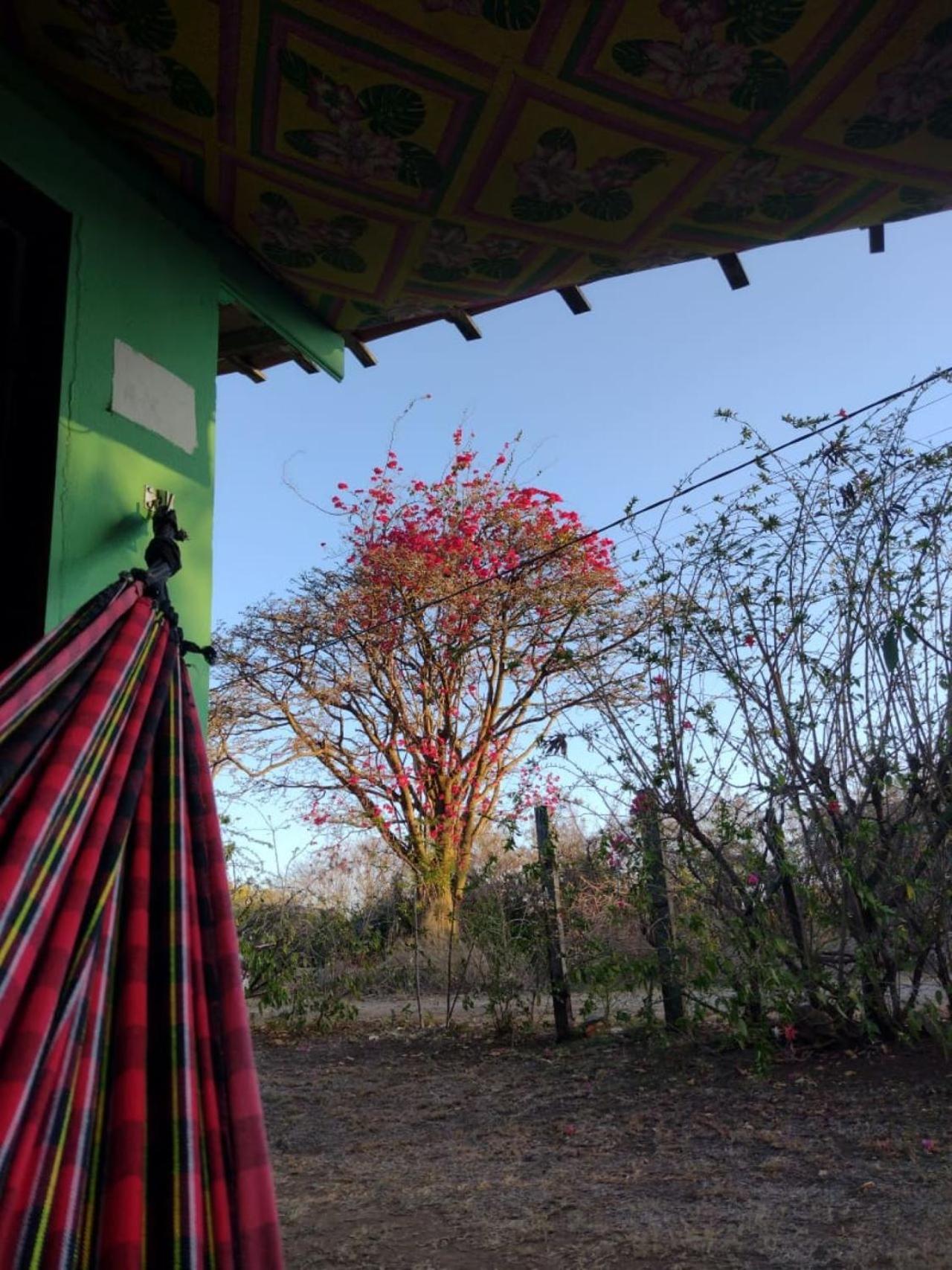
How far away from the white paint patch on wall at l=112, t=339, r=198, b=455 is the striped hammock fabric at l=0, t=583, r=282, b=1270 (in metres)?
0.67

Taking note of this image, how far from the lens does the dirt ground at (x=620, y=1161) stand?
6.00 ft

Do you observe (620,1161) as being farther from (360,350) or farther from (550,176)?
(550,176)

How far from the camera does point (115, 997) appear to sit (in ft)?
2.70

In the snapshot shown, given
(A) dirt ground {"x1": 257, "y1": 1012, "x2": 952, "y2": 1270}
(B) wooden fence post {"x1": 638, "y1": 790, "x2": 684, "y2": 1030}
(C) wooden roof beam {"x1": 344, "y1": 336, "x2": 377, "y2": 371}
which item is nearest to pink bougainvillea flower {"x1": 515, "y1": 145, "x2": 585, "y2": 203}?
(C) wooden roof beam {"x1": 344, "y1": 336, "x2": 377, "y2": 371}

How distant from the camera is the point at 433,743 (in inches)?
267

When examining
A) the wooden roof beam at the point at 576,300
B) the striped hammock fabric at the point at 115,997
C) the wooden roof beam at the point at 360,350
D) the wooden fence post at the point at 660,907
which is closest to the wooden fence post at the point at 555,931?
the wooden fence post at the point at 660,907

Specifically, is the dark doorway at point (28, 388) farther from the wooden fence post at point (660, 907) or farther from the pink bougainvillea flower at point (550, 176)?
the wooden fence post at point (660, 907)

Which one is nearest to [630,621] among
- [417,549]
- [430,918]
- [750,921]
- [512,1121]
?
[417,549]

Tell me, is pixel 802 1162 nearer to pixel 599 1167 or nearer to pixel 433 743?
pixel 599 1167

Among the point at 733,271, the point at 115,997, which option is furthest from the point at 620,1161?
the point at 733,271

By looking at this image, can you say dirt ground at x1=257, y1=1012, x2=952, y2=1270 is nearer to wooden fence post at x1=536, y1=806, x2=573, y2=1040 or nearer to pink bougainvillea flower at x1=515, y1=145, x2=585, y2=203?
wooden fence post at x1=536, y1=806, x2=573, y2=1040

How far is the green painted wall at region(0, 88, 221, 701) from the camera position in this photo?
144 centimetres

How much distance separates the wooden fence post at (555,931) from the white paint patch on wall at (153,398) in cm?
277

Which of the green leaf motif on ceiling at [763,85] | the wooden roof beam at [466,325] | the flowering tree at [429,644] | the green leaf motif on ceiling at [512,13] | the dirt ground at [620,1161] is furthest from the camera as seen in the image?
the flowering tree at [429,644]
